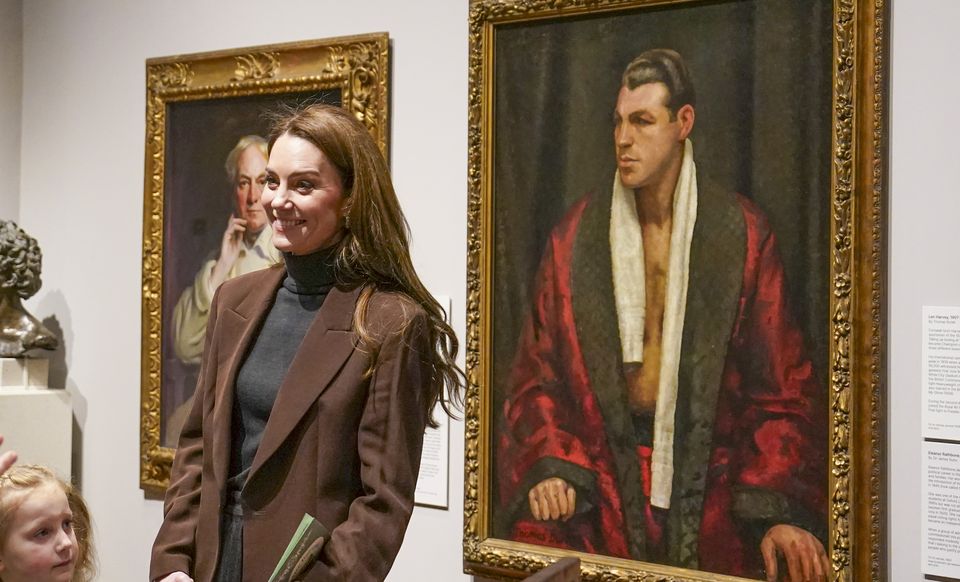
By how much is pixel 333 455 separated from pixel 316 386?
156 mm

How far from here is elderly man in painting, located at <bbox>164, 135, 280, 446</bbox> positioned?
4566mm

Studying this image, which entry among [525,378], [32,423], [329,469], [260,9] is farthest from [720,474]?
[32,423]

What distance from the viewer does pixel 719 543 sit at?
11.4 ft

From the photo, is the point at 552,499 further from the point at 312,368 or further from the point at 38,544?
the point at 38,544

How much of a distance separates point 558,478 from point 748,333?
80cm

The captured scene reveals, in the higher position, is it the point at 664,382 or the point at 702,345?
the point at 702,345

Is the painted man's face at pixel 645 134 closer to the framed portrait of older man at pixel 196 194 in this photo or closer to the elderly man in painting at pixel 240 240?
the framed portrait of older man at pixel 196 194

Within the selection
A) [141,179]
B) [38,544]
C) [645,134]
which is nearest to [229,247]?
[141,179]

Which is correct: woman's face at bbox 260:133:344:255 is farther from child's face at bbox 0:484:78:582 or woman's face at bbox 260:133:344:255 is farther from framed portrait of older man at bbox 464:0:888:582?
framed portrait of older man at bbox 464:0:888:582

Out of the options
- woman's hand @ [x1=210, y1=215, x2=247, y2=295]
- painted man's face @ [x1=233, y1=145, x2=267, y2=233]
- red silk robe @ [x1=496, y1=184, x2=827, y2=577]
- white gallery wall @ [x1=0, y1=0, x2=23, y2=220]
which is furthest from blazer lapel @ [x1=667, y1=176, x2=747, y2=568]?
white gallery wall @ [x1=0, y1=0, x2=23, y2=220]

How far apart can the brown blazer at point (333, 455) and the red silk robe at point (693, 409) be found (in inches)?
47.1

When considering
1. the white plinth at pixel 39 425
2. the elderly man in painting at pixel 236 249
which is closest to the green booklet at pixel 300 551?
the elderly man in painting at pixel 236 249

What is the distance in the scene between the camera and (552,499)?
3.75m

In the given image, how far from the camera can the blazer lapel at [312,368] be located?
2.50 metres
